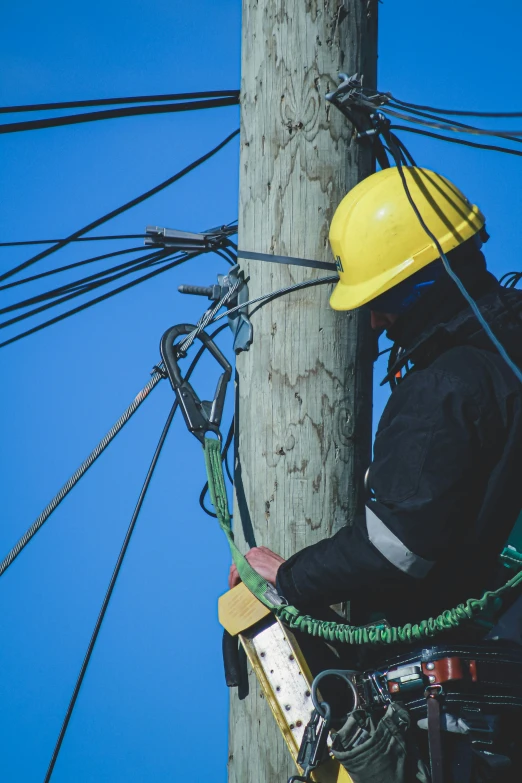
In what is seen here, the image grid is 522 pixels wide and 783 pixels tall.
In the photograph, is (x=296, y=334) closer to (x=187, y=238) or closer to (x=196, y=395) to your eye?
(x=196, y=395)

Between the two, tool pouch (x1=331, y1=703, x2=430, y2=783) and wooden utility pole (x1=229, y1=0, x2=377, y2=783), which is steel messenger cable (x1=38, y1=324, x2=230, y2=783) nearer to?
wooden utility pole (x1=229, y1=0, x2=377, y2=783)

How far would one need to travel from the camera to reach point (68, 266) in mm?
5148

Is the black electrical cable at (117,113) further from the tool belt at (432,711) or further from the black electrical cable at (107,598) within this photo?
the tool belt at (432,711)

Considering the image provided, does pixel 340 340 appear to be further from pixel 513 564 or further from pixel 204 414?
pixel 513 564

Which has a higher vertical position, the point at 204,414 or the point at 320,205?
the point at 320,205

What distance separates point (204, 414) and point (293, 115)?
1106 millimetres

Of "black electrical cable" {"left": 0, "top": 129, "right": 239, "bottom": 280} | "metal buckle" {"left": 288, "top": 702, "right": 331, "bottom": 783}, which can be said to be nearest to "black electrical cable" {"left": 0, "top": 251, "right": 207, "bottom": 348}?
"black electrical cable" {"left": 0, "top": 129, "right": 239, "bottom": 280}

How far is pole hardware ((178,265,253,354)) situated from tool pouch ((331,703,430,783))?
4.32ft

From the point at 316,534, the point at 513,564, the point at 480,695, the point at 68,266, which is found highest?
the point at 68,266

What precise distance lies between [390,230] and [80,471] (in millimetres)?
1672

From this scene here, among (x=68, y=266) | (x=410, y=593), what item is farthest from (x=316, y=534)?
(x=68, y=266)

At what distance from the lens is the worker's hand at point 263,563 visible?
2.82 m

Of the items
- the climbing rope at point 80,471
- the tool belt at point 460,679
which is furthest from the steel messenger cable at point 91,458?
the tool belt at point 460,679

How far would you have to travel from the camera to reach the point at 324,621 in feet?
9.07
